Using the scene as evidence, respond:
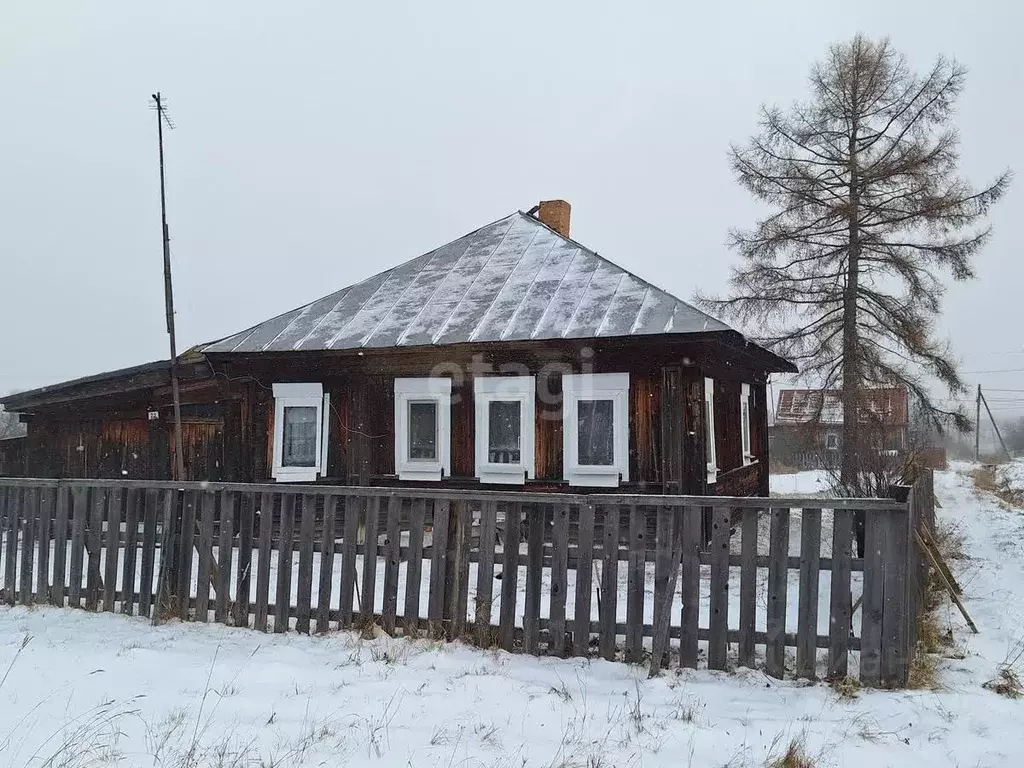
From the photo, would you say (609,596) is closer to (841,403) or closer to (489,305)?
(489,305)

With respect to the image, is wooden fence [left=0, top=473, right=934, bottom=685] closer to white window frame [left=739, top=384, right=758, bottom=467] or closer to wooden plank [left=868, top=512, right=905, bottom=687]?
wooden plank [left=868, top=512, right=905, bottom=687]

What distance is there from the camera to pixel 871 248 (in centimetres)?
1623

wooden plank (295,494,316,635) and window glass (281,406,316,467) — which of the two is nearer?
wooden plank (295,494,316,635)

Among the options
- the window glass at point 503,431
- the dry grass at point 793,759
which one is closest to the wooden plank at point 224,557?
the dry grass at point 793,759

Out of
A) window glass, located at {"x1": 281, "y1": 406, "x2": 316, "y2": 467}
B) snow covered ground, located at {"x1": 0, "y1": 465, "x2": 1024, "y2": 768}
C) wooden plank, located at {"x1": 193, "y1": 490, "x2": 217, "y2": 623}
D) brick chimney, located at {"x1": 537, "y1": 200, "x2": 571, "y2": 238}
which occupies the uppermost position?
brick chimney, located at {"x1": 537, "y1": 200, "x2": 571, "y2": 238}

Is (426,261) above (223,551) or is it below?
above

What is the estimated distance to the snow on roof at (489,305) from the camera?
9.54 meters

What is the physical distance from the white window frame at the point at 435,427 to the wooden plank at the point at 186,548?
4713mm

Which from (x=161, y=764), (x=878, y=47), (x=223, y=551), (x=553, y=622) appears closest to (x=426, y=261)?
(x=223, y=551)

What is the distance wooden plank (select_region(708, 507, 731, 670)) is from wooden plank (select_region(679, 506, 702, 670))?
0.10m

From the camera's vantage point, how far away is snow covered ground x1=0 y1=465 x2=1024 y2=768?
358 centimetres

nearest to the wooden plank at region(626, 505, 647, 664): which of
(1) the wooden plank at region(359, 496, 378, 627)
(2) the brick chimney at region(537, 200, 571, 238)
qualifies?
(1) the wooden plank at region(359, 496, 378, 627)

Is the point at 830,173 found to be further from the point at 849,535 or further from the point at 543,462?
the point at 849,535

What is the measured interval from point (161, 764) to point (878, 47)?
62.4ft
